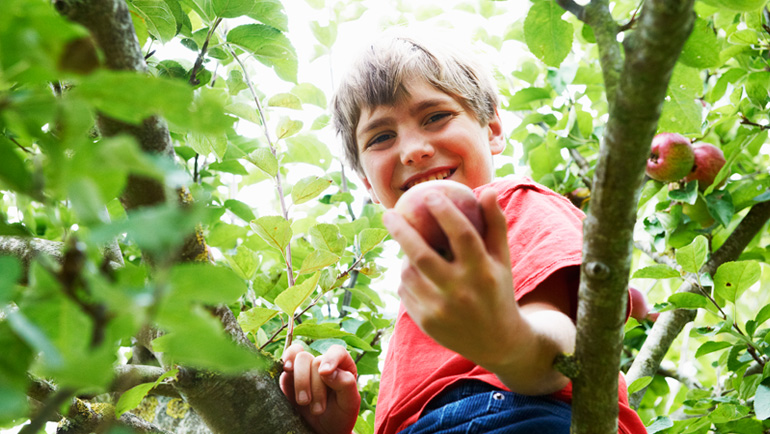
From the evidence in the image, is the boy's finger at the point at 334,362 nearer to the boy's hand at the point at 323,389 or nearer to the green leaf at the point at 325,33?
the boy's hand at the point at 323,389

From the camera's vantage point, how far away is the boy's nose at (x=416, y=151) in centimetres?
130

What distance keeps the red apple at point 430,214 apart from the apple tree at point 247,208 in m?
0.12

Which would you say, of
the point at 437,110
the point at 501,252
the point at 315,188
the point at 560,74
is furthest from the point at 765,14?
the point at 501,252

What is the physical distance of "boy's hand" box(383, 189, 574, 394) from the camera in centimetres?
55

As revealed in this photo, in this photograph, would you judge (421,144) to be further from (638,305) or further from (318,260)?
(638,305)

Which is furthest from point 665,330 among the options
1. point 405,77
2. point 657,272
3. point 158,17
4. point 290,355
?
point 158,17

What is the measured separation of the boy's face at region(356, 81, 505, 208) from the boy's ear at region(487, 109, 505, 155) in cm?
19

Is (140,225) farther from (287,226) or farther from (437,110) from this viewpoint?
(437,110)

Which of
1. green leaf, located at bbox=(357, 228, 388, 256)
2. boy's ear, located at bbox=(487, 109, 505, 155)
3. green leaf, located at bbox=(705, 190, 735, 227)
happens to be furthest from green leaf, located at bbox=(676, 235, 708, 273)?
green leaf, located at bbox=(357, 228, 388, 256)

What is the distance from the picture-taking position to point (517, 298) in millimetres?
817

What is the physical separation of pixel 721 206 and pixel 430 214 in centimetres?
140

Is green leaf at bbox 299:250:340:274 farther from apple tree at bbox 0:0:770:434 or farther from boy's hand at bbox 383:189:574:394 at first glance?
boy's hand at bbox 383:189:574:394

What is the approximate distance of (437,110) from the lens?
138 centimetres

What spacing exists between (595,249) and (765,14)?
1.59 meters
